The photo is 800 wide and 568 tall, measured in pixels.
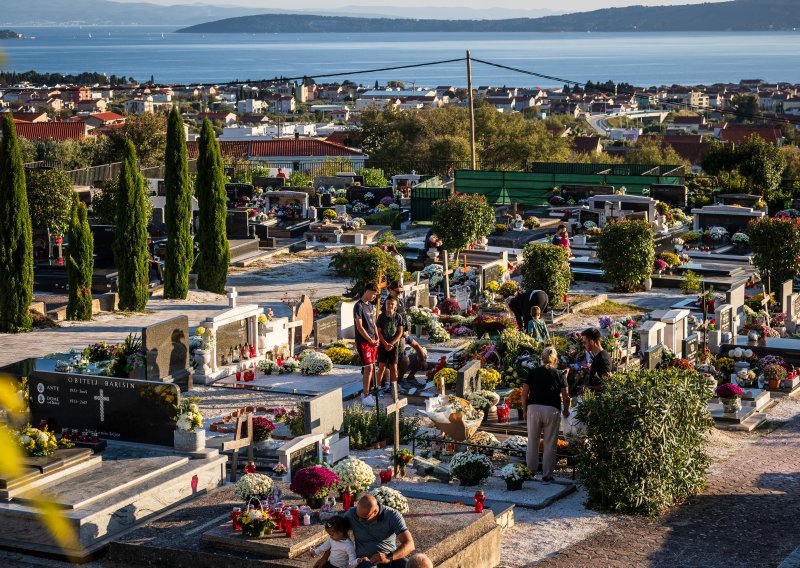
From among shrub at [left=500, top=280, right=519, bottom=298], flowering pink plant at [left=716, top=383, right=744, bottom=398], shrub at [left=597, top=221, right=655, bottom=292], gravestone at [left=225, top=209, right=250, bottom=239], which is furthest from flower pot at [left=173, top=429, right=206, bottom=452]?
gravestone at [left=225, top=209, right=250, bottom=239]

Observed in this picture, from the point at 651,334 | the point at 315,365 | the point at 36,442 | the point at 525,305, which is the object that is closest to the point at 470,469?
the point at 36,442

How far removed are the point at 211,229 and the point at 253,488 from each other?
18.1 metres

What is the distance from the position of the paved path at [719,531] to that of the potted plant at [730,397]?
239 centimetres

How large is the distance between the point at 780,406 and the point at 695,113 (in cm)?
16975

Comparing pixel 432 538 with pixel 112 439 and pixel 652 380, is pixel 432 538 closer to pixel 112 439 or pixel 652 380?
pixel 652 380

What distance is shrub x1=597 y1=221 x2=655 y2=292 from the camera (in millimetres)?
27766

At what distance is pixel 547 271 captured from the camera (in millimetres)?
24844

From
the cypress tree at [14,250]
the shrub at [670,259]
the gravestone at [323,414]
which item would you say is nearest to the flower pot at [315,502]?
the gravestone at [323,414]

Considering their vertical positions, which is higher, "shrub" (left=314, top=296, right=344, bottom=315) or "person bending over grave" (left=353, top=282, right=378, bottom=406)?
"person bending over grave" (left=353, top=282, right=378, bottom=406)

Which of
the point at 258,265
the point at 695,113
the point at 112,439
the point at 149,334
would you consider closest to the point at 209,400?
the point at 149,334

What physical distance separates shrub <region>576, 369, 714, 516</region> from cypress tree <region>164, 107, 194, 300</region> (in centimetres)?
1580

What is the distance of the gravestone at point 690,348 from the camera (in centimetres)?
1944

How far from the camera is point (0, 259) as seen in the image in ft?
A: 75.1

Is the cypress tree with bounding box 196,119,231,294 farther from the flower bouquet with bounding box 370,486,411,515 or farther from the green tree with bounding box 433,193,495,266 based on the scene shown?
the flower bouquet with bounding box 370,486,411,515
